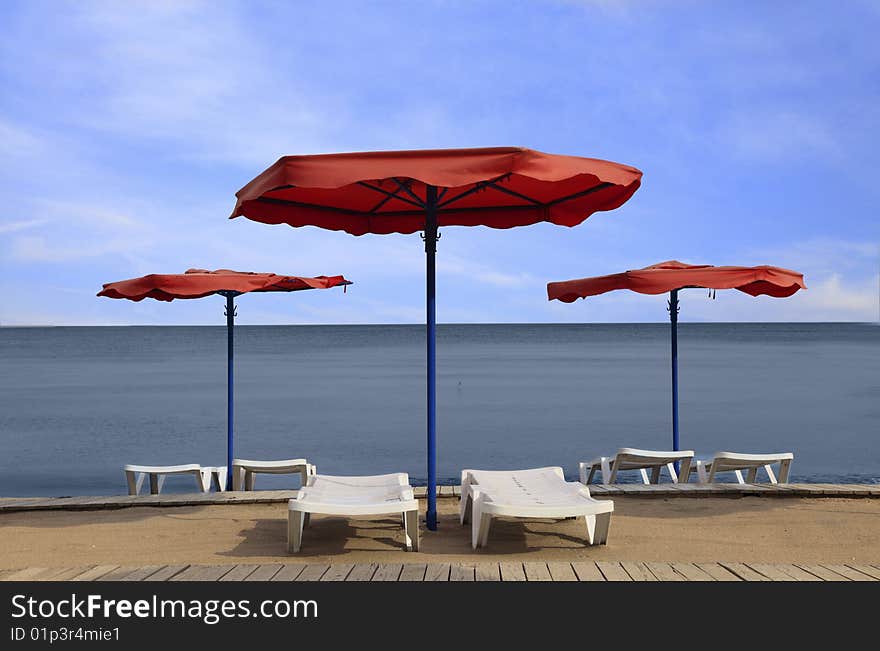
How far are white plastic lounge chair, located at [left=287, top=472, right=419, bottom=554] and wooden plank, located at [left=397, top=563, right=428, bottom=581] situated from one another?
3.76ft

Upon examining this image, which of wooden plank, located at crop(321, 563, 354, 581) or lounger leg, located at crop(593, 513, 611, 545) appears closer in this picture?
wooden plank, located at crop(321, 563, 354, 581)

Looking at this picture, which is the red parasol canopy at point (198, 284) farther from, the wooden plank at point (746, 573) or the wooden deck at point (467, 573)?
the wooden plank at point (746, 573)

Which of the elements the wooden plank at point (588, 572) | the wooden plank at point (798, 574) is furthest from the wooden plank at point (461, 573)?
the wooden plank at point (798, 574)

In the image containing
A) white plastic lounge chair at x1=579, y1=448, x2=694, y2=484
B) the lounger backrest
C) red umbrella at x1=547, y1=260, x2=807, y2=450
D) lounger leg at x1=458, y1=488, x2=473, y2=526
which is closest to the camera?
the lounger backrest

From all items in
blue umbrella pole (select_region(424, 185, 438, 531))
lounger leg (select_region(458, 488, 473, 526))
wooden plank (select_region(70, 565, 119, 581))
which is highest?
blue umbrella pole (select_region(424, 185, 438, 531))

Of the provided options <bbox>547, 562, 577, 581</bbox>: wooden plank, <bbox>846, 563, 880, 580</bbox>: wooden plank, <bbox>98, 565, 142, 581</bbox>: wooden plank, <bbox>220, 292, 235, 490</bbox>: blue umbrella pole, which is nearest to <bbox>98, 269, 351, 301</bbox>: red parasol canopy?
<bbox>220, 292, 235, 490</bbox>: blue umbrella pole

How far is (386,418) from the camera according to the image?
21.8 metres

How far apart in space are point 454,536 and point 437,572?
2.00 m

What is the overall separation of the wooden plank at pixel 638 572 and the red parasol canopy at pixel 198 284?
4.23 m

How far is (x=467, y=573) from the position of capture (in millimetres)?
3328

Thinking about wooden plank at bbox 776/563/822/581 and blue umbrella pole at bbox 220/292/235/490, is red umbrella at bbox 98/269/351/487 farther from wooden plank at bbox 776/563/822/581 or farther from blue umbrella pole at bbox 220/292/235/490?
wooden plank at bbox 776/563/822/581

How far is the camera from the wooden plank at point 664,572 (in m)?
3.23

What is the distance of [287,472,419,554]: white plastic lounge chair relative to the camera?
15.1 ft
